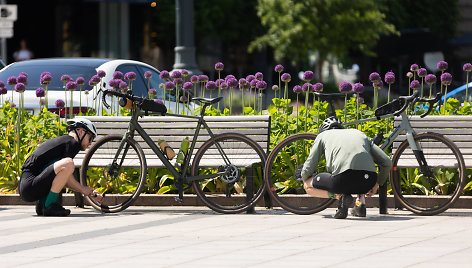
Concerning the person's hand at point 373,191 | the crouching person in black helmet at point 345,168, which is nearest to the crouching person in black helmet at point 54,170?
the crouching person in black helmet at point 345,168

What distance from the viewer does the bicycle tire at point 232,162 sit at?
383 inches

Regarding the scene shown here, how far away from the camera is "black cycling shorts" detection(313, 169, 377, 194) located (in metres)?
9.04

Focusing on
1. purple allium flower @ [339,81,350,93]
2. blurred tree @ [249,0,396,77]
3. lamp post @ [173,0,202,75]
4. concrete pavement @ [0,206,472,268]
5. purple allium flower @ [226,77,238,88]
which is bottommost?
concrete pavement @ [0,206,472,268]

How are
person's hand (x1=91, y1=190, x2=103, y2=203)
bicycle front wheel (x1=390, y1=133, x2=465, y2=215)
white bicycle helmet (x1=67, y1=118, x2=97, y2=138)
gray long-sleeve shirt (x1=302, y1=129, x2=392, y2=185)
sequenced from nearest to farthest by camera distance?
gray long-sleeve shirt (x1=302, y1=129, x2=392, y2=185) → bicycle front wheel (x1=390, y1=133, x2=465, y2=215) → white bicycle helmet (x1=67, y1=118, x2=97, y2=138) → person's hand (x1=91, y1=190, x2=103, y2=203)

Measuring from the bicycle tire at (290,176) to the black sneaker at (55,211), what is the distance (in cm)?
174

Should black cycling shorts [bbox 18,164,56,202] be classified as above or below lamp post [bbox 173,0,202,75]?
below

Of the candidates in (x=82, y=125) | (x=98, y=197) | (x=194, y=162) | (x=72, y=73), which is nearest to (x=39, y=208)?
(x=98, y=197)

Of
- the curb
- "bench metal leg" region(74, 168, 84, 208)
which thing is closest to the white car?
the curb

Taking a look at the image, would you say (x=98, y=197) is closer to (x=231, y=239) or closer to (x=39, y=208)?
(x=39, y=208)

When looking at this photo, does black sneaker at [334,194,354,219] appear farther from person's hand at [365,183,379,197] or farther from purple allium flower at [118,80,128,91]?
purple allium flower at [118,80,128,91]

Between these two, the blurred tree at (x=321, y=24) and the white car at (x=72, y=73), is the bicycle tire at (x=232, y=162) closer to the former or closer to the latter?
the white car at (x=72, y=73)

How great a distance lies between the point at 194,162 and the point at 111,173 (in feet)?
2.49

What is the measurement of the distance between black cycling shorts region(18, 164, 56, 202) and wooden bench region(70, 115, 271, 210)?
19.0 inches

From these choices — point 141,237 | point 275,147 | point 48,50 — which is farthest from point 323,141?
point 48,50
